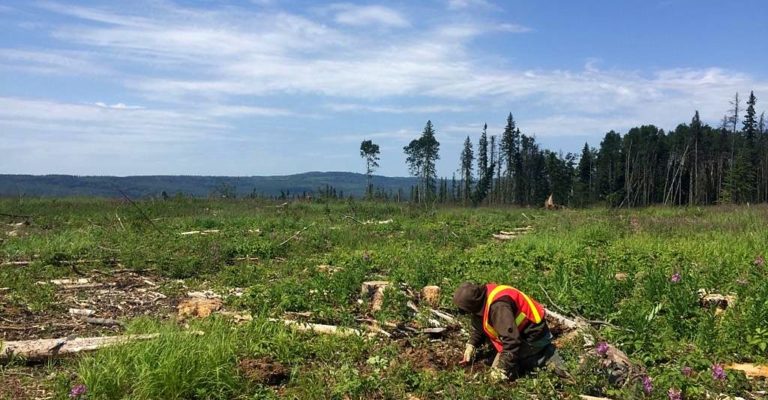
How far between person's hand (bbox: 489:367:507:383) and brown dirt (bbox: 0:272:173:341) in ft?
14.4

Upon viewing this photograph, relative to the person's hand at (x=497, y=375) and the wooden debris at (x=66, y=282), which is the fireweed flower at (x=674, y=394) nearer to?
the person's hand at (x=497, y=375)

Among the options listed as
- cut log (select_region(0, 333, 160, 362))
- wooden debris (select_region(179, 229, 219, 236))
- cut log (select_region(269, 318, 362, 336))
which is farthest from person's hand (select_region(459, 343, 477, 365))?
wooden debris (select_region(179, 229, 219, 236))

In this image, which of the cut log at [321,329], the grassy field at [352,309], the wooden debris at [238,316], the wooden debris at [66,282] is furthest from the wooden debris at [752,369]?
the wooden debris at [66,282]

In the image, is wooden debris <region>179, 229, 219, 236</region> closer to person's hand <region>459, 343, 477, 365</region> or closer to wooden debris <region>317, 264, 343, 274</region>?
wooden debris <region>317, 264, 343, 274</region>

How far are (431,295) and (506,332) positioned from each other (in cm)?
249

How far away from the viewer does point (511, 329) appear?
16.3 ft

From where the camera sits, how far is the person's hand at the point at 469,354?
5422 mm

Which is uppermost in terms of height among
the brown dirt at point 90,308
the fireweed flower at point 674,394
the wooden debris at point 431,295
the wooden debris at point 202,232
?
the wooden debris at point 202,232

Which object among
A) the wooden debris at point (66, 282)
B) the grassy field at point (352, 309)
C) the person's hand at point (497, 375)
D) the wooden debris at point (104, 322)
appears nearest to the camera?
the grassy field at point (352, 309)

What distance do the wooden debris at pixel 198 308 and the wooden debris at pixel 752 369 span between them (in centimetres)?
574

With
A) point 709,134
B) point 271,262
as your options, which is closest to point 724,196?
point 709,134

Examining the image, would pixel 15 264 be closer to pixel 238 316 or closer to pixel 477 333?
pixel 238 316

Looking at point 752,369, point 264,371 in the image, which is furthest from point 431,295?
point 752,369

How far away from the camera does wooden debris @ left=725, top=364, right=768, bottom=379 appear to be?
4.96 meters
